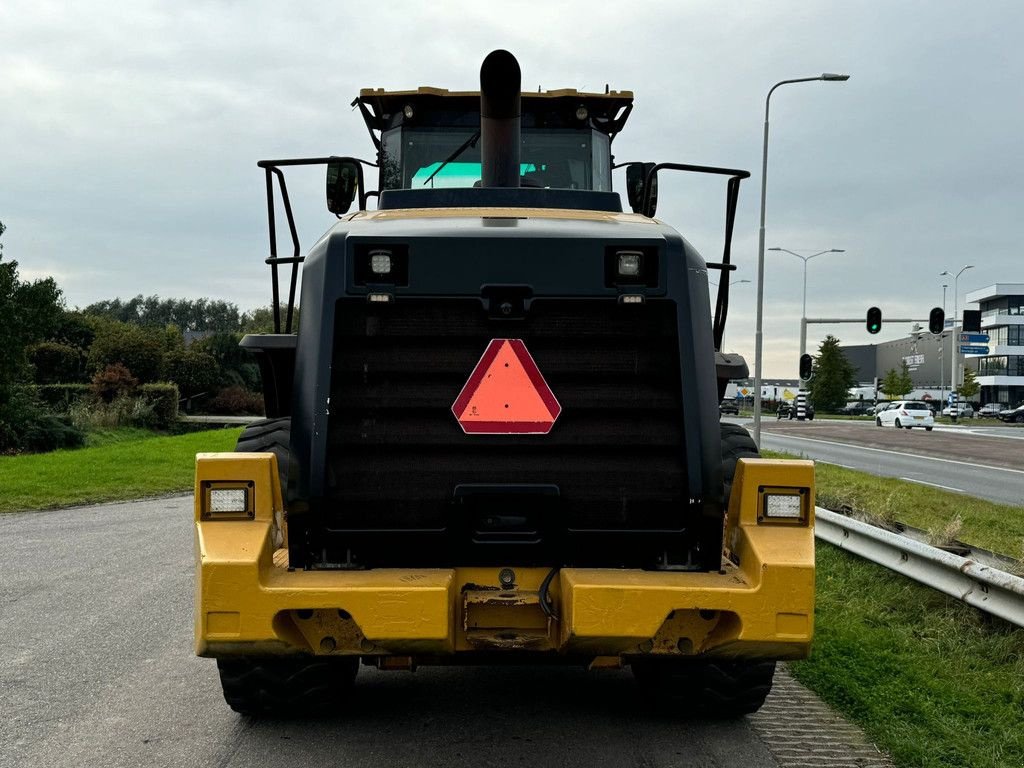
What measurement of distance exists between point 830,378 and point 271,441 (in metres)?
97.9

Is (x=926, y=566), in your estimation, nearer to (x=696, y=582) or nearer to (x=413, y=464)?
(x=696, y=582)

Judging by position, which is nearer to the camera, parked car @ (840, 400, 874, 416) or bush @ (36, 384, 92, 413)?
bush @ (36, 384, 92, 413)

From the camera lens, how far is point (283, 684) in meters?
4.47

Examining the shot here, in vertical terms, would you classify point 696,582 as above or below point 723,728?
above

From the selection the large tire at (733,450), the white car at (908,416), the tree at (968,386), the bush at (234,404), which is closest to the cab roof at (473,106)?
the large tire at (733,450)

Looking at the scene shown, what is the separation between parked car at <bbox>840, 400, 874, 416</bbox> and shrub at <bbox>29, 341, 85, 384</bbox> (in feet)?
240

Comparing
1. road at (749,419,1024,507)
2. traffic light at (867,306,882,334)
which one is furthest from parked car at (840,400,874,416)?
traffic light at (867,306,882,334)

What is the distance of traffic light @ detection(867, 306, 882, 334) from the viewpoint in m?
35.2

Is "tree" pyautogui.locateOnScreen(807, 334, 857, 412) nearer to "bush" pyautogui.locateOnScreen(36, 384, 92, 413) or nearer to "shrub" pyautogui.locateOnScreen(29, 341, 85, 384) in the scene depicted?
"shrub" pyautogui.locateOnScreen(29, 341, 85, 384)

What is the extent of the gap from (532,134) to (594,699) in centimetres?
331

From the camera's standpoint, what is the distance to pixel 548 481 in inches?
151

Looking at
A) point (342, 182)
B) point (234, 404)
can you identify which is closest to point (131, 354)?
point (234, 404)

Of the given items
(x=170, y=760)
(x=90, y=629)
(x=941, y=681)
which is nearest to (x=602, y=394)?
(x=170, y=760)

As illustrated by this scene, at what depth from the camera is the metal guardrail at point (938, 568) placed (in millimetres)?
5480
